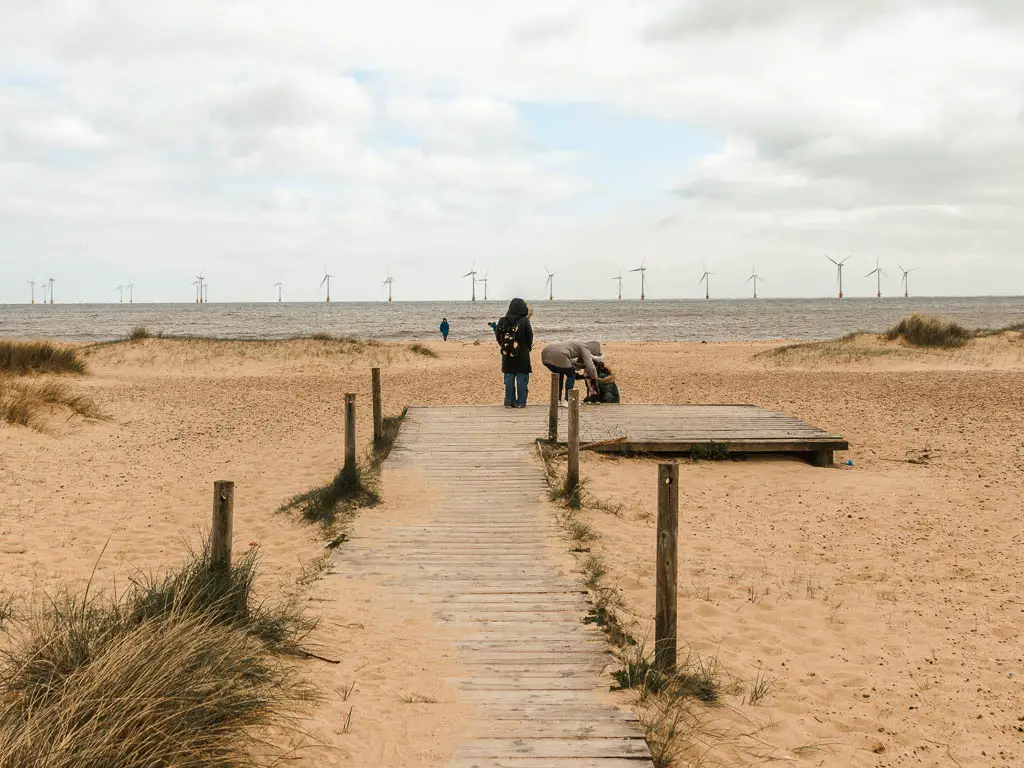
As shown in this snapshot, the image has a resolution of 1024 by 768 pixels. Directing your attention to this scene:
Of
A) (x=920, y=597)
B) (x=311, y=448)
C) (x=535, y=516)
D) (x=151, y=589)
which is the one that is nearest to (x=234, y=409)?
(x=311, y=448)

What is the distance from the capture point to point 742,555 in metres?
8.52

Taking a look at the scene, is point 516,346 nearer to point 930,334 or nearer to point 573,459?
point 573,459

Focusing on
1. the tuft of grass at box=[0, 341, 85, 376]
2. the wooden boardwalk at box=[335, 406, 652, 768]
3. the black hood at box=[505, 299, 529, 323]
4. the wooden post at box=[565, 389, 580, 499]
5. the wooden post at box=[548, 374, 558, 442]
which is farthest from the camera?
the tuft of grass at box=[0, 341, 85, 376]

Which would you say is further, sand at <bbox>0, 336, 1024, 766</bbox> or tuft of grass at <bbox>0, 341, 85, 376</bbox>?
tuft of grass at <bbox>0, 341, 85, 376</bbox>

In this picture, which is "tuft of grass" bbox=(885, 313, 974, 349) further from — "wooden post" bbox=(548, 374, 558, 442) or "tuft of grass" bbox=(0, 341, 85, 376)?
"tuft of grass" bbox=(0, 341, 85, 376)

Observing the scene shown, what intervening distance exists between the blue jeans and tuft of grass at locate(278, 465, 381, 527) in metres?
5.05

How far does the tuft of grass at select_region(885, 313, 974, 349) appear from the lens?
30.8 meters

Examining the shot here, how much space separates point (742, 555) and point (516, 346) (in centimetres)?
674

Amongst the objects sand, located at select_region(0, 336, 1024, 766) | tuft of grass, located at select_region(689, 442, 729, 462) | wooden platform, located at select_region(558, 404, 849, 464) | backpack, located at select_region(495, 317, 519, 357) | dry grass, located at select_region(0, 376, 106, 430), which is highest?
backpack, located at select_region(495, 317, 519, 357)

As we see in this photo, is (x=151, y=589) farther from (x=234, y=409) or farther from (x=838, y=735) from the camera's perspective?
(x=234, y=409)

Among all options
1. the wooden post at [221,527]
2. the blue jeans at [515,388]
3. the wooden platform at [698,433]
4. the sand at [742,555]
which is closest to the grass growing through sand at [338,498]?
the sand at [742,555]

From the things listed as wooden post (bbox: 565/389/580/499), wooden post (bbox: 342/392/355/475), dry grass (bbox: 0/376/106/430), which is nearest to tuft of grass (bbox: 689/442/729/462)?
wooden post (bbox: 565/389/580/499)

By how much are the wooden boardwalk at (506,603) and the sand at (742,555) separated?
0.28 meters

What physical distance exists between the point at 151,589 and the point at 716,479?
8.04 metres
